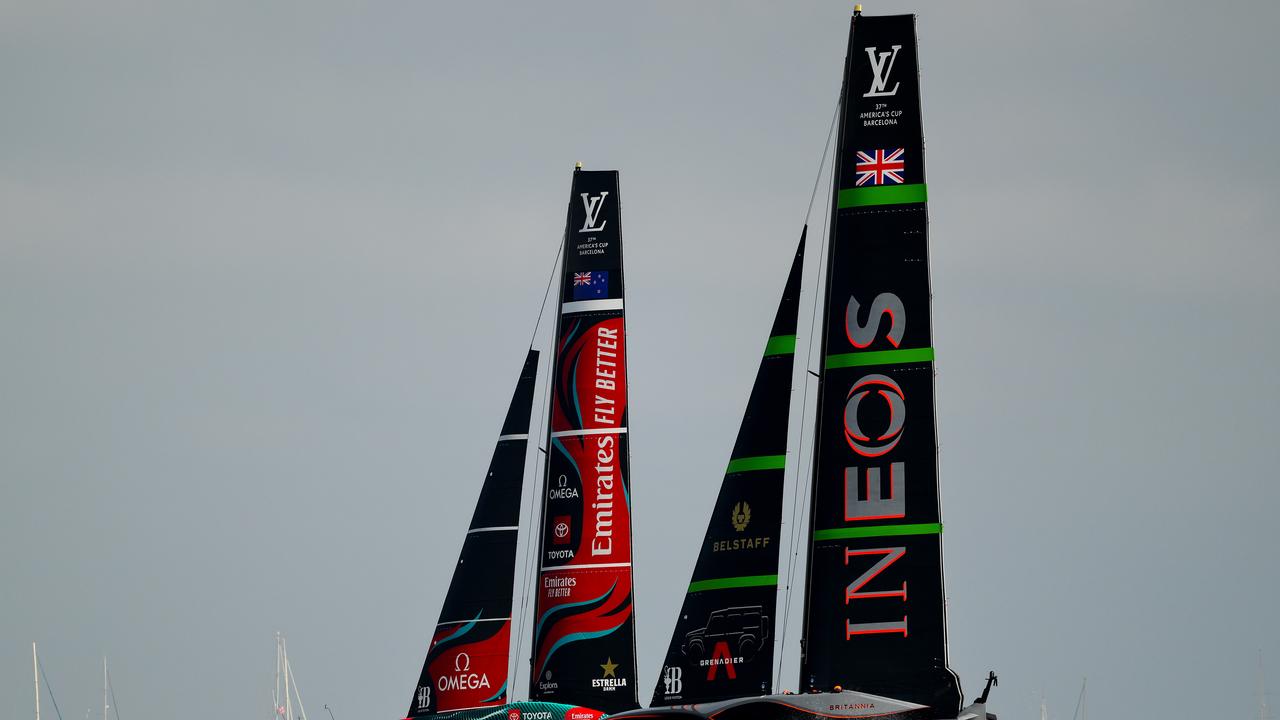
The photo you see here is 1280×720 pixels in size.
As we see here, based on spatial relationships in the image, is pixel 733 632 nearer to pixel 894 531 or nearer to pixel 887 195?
pixel 894 531

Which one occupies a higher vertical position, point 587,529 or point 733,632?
point 587,529

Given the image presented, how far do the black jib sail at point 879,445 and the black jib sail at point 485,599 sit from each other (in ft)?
40.2

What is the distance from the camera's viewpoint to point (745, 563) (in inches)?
1152

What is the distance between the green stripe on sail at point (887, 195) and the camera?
26.2m

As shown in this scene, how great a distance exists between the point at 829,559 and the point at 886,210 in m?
4.37

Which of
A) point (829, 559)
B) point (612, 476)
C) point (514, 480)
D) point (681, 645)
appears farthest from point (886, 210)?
point (514, 480)

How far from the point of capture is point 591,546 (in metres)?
36.3

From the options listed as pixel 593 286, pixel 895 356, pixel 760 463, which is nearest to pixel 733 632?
pixel 760 463

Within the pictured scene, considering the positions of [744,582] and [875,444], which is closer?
[875,444]

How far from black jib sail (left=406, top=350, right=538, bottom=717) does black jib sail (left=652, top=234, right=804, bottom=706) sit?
878 centimetres

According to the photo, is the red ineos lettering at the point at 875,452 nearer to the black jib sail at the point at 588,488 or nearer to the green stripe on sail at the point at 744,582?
the green stripe on sail at the point at 744,582

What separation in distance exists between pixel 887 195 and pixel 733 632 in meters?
6.62

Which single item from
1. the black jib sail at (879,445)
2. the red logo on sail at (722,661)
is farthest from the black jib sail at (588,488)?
the black jib sail at (879,445)

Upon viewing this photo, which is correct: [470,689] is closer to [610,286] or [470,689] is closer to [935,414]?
[610,286]
